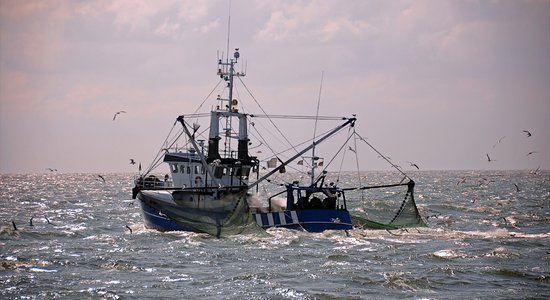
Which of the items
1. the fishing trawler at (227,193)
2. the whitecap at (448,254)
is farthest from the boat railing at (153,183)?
the whitecap at (448,254)

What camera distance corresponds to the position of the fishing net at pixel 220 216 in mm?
40906

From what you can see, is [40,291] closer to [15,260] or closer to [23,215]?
[15,260]

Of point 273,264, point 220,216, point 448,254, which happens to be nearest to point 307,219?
point 220,216

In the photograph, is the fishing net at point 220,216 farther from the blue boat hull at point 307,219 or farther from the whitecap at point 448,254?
the whitecap at point 448,254

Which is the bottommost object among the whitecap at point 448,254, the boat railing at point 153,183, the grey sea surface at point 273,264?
the grey sea surface at point 273,264

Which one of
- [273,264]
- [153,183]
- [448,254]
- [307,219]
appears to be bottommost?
[273,264]

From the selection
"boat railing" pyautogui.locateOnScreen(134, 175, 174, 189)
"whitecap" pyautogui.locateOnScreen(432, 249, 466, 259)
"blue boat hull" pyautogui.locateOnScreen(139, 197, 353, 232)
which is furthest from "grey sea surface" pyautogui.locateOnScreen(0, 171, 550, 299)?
"boat railing" pyautogui.locateOnScreen(134, 175, 174, 189)

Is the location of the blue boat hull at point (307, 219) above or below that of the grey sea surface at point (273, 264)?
above

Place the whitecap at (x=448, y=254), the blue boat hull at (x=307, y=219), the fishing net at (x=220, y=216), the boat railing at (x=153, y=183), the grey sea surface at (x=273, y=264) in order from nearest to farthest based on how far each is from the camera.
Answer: the grey sea surface at (x=273, y=264)
the whitecap at (x=448, y=254)
the fishing net at (x=220, y=216)
the blue boat hull at (x=307, y=219)
the boat railing at (x=153, y=183)

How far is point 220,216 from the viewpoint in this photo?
43.5 meters

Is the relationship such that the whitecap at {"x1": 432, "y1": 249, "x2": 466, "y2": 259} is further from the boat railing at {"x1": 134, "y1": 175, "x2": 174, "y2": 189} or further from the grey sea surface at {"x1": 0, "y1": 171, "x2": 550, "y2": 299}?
the boat railing at {"x1": 134, "y1": 175, "x2": 174, "y2": 189}

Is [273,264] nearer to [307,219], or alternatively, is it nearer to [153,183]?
[307,219]

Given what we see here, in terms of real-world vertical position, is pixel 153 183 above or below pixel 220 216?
above

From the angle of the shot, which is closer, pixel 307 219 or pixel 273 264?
pixel 273 264
